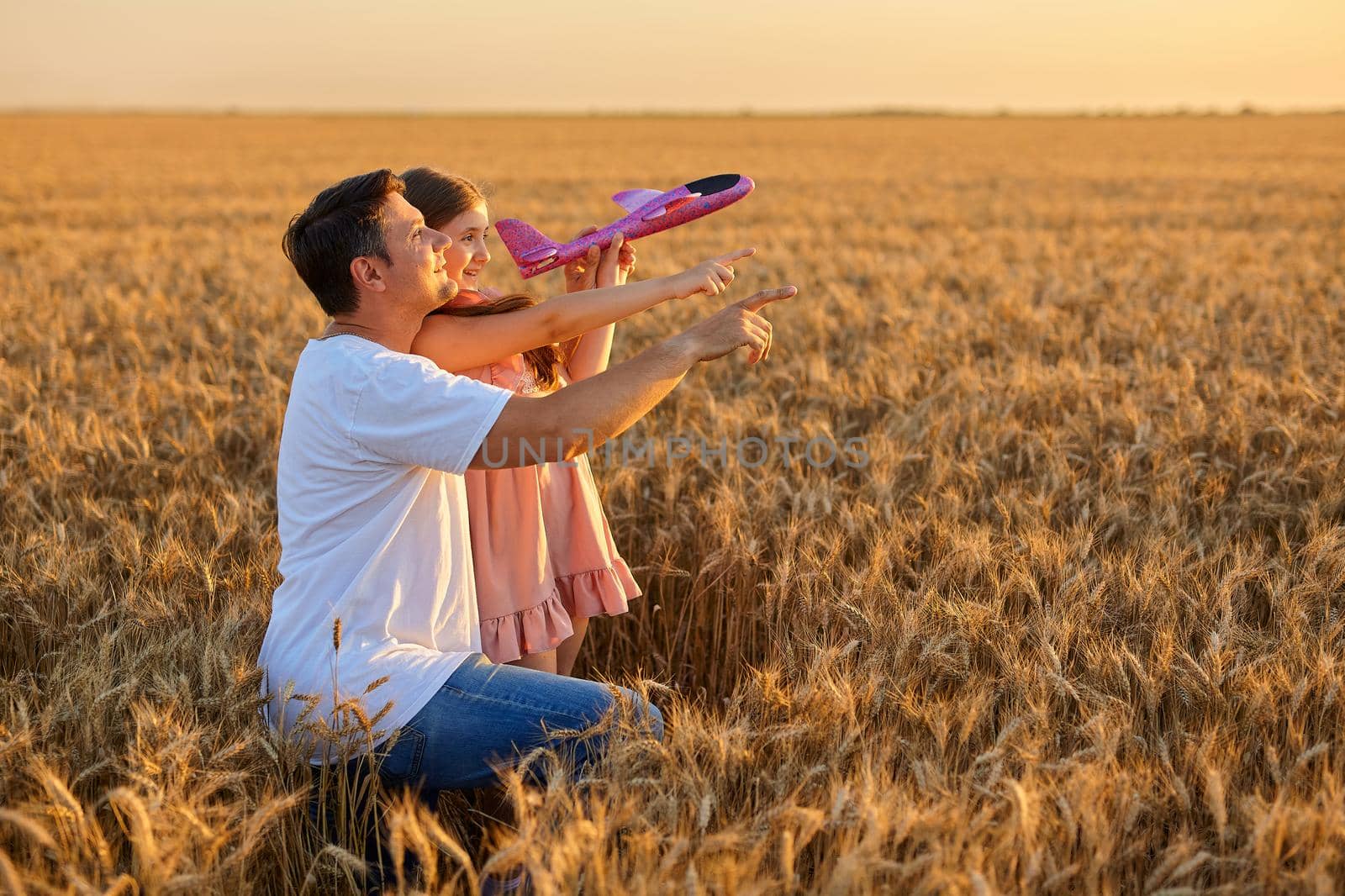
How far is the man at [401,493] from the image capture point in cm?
178

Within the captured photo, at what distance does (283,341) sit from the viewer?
5.35m

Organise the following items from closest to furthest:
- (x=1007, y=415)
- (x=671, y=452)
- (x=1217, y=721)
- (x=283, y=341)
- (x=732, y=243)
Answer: (x=1217, y=721)
(x=671, y=452)
(x=1007, y=415)
(x=283, y=341)
(x=732, y=243)

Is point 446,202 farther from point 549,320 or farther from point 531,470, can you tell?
point 531,470

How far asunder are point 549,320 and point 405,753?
2.98ft

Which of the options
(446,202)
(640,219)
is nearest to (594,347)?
(640,219)

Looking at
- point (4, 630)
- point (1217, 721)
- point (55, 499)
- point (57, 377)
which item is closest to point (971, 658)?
point (1217, 721)

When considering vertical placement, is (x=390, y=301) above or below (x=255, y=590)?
above

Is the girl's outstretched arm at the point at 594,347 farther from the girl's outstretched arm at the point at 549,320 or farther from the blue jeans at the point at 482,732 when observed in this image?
the blue jeans at the point at 482,732

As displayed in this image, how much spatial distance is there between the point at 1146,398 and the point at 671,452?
2025mm

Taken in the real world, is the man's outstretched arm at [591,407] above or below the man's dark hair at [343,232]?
below

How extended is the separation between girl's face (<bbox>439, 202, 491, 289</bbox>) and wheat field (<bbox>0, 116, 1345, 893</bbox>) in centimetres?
90

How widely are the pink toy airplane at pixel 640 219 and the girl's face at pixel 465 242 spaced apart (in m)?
0.06

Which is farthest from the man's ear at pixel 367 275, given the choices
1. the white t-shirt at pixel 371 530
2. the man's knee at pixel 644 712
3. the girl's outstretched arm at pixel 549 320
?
the man's knee at pixel 644 712

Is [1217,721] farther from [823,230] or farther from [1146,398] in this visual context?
[823,230]
